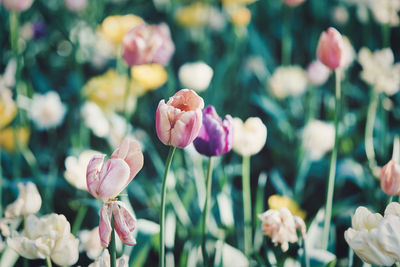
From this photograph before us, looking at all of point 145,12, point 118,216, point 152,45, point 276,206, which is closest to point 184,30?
point 145,12

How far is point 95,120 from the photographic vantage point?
1295mm

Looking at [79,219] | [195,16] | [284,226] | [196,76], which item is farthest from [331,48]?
[195,16]

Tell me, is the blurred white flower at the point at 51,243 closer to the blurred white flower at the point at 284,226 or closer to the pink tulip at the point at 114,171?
the pink tulip at the point at 114,171

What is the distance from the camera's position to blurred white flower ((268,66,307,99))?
66.8 inches

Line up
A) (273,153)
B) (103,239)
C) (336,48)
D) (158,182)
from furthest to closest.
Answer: (273,153) < (158,182) < (336,48) < (103,239)

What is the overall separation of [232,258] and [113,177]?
472 mm

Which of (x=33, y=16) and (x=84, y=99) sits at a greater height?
(x=33, y=16)

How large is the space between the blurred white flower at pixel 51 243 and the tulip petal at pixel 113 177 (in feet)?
0.37

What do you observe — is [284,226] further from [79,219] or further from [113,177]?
[79,219]

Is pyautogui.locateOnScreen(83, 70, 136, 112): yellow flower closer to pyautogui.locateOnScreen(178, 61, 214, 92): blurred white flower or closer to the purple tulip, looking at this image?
pyautogui.locateOnScreen(178, 61, 214, 92): blurred white flower

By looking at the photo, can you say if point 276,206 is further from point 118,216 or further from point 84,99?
point 84,99

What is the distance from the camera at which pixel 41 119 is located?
4.83ft

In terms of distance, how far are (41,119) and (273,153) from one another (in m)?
0.86

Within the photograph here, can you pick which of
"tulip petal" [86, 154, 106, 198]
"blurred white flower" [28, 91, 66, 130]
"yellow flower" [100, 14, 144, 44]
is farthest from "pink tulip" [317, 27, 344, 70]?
"blurred white flower" [28, 91, 66, 130]
